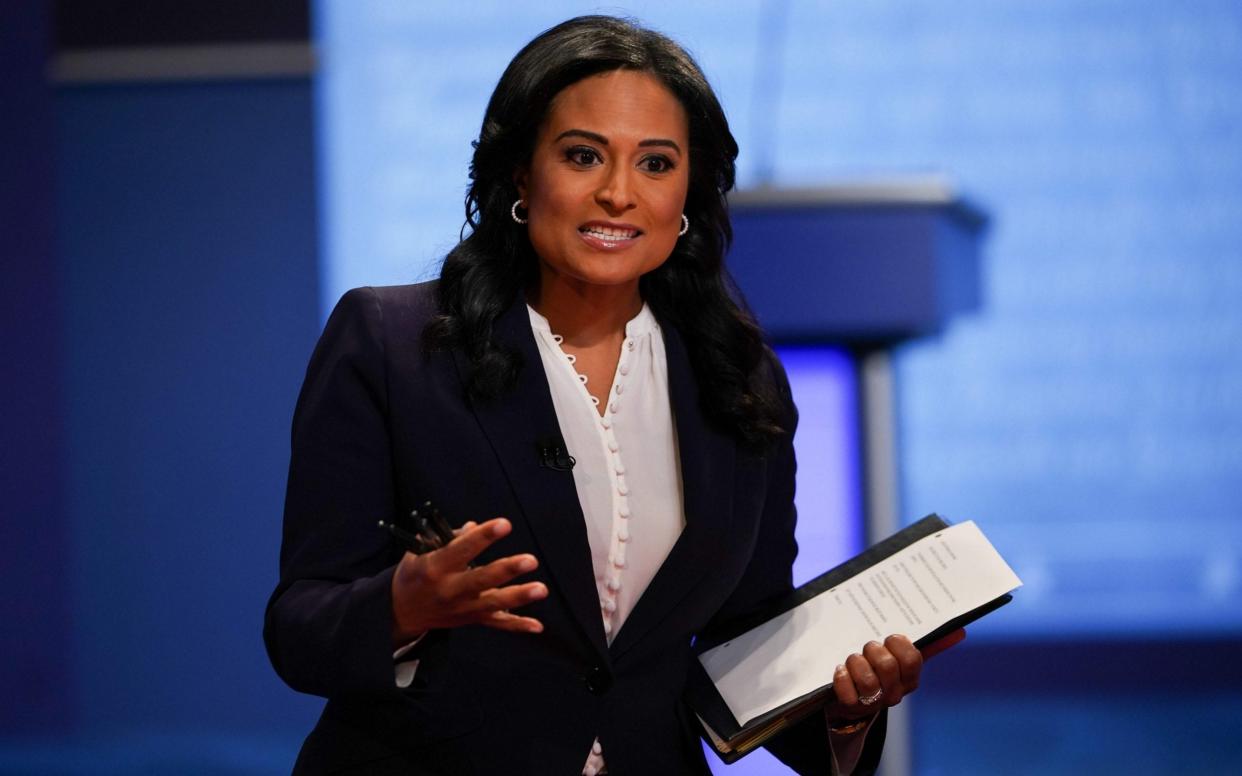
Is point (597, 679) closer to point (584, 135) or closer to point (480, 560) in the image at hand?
point (480, 560)

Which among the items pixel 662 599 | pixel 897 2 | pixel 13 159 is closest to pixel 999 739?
pixel 897 2

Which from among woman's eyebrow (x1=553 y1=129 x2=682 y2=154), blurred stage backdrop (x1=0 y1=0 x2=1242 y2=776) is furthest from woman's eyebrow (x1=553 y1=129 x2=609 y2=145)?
blurred stage backdrop (x1=0 y1=0 x2=1242 y2=776)

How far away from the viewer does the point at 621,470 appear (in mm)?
1416

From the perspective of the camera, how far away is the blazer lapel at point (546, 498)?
1.31 m

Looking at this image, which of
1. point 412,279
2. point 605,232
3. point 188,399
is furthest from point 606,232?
point 188,399

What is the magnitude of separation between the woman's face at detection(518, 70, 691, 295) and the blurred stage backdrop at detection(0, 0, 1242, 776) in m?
1.87

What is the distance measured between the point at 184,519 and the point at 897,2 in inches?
86.2

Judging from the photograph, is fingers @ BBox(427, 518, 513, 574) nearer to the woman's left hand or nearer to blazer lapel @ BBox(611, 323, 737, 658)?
blazer lapel @ BBox(611, 323, 737, 658)

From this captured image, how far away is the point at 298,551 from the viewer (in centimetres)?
129

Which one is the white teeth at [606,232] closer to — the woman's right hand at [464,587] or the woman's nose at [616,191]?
the woman's nose at [616,191]

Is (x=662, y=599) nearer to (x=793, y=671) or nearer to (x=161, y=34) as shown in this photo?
(x=793, y=671)

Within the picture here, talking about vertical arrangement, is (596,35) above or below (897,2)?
below

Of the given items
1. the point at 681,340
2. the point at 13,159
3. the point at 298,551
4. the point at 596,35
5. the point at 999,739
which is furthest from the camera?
the point at 13,159

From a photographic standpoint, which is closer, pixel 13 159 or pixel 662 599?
pixel 662 599
